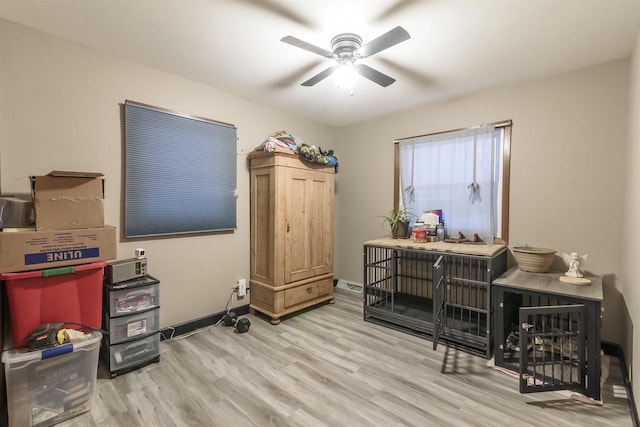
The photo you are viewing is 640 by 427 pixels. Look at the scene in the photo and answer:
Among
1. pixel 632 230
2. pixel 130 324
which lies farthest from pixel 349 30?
pixel 130 324

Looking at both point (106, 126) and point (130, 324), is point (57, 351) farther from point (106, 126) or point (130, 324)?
point (106, 126)

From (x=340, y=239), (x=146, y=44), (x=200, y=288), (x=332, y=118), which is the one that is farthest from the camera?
(x=340, y=239)

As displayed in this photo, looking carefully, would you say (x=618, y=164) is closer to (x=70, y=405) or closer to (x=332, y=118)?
(x=332, y=118)

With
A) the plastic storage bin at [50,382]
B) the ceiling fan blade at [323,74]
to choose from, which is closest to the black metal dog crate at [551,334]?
the ceiling fan blade at [323,74]

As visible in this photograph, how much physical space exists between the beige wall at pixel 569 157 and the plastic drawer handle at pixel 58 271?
12.2 ft

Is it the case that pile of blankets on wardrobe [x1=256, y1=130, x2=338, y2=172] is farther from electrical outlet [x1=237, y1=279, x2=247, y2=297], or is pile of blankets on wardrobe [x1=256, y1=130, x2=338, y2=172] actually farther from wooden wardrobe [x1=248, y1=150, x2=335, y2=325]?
electrical outlet [x1=237, y1=279, x2=247, y2=297]

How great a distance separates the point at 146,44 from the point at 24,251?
169cm

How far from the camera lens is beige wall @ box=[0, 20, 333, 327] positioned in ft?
6.53

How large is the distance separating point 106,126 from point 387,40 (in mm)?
2304

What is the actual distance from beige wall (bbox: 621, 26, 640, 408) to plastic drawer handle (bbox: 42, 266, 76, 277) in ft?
11.7

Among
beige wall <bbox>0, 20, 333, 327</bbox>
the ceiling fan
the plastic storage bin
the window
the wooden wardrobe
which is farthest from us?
the wooden wardrobe

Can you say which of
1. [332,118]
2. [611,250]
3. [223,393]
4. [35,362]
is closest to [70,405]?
[35,362]

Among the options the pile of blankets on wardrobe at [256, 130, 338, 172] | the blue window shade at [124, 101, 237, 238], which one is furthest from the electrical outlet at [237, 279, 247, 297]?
the pile of blankets on wardrobe at [256, 130, 338, 172]

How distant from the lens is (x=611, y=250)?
245 centimetres
